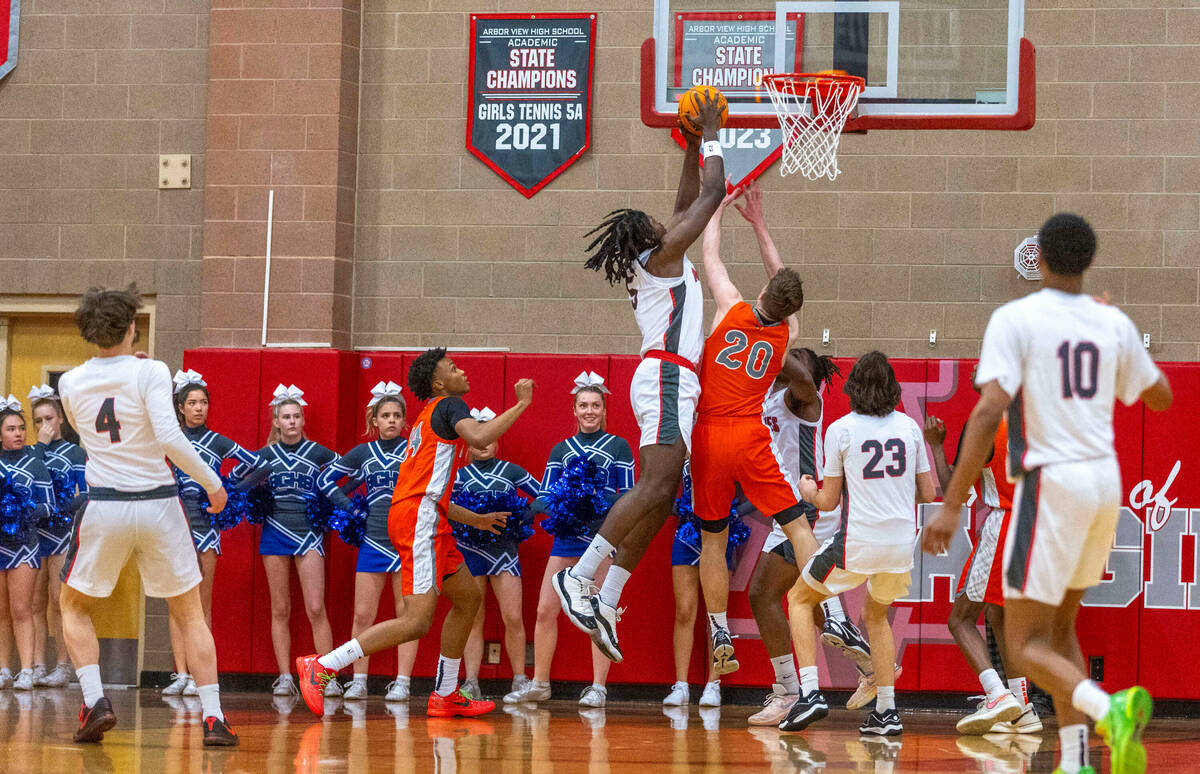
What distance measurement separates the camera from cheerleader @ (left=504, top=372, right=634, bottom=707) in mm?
9211

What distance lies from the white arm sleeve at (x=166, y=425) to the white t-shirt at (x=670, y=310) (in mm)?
2387

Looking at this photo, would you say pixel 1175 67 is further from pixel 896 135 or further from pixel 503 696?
pixel 503 696

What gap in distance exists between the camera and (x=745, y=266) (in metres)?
10.7

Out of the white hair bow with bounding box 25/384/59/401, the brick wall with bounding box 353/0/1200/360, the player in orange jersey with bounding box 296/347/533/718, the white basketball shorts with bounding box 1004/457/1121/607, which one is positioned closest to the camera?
the white basketball shorts with bounding box 1004/457/1121/607

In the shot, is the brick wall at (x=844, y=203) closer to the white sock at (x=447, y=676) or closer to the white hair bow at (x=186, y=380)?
the white hair bow at (x=186, y=380)

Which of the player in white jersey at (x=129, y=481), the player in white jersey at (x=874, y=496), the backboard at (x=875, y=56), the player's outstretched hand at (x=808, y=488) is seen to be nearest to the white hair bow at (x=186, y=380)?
the player in white jersey at (x=129, y=481)

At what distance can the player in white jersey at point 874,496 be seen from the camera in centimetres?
706

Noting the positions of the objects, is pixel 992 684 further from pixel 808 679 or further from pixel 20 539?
pixel 20 539

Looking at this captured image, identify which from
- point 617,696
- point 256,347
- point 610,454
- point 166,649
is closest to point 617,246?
point 610,454

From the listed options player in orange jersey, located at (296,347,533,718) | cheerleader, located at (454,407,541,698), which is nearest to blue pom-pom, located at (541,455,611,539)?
cheerleader, located at (454,407,541,698)

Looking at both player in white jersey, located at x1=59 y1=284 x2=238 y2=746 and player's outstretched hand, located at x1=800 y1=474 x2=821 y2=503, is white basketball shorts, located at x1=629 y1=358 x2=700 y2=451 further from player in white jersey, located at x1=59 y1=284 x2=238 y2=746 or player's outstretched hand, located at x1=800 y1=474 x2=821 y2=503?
player in white jersey, located at x1=59 y1=284 x2=238 y2=746

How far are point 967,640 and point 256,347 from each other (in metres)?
5.84

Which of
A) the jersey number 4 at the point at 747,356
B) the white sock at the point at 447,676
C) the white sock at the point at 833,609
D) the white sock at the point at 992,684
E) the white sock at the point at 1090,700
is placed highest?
the jersey number 4 at the point at 747,356

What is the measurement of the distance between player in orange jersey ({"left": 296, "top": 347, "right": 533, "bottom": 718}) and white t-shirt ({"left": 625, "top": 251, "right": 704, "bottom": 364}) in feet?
2.84
